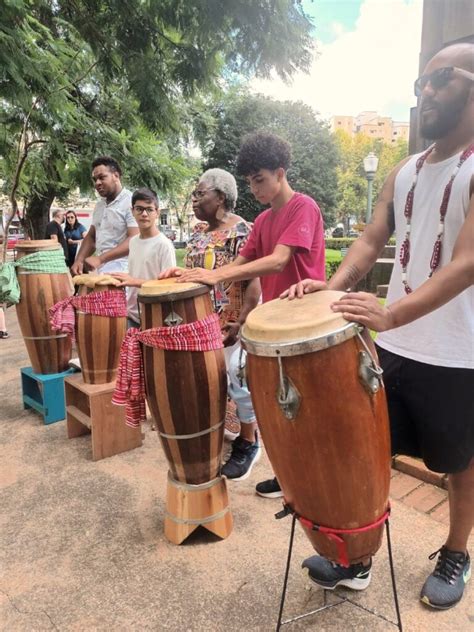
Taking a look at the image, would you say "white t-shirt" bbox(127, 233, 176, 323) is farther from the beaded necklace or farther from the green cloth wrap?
the beaded necklace

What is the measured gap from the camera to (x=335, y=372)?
1335 millimetres

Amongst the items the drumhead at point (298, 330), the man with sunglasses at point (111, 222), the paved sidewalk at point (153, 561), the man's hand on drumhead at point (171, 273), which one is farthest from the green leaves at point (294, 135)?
the drumhead at point (298, 330)

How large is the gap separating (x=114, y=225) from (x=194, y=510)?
7.60 ft

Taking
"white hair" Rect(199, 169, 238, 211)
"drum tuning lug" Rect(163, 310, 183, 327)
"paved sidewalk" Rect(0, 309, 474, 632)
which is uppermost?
"white hair" Rect(199, 169, 238, 211)

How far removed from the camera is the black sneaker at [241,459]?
9.29 ft

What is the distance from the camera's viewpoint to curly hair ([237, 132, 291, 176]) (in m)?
2.33

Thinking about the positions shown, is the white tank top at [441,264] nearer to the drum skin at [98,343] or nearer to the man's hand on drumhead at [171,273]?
the man's hand on drumhead at [171,273]

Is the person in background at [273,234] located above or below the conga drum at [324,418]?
above

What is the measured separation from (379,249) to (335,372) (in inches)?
33.0

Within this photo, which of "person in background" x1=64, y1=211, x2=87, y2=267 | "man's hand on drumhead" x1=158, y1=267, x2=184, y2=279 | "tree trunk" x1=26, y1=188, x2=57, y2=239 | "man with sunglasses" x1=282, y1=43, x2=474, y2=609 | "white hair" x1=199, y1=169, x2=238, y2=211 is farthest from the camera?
"tree trunk" x1=26, y1=188, x2=57, y2=239

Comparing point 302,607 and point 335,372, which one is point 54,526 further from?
point 335,372

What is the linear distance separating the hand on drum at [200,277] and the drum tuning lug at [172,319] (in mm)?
173

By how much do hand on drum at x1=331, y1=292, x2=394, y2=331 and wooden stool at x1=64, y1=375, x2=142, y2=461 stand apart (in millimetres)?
2141

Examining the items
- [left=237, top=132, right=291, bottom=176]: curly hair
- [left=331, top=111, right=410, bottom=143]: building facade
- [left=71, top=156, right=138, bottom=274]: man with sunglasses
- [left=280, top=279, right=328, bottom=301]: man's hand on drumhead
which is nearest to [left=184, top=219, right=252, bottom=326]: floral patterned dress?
[left=237, top=132, right=291, bottom=176]: curly hair
